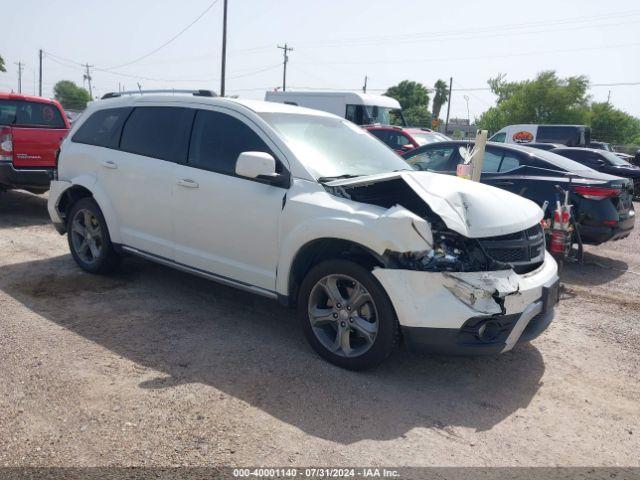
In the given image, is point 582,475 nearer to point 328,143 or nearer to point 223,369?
point 223,369

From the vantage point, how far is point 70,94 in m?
118

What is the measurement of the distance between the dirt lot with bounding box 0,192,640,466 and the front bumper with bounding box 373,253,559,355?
40 centimetres

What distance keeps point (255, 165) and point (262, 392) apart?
1585 millimetres

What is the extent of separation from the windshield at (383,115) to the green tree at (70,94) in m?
97.6

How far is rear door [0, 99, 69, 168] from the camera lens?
346 inches

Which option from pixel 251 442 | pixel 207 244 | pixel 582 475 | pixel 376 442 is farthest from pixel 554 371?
pixel 207 244

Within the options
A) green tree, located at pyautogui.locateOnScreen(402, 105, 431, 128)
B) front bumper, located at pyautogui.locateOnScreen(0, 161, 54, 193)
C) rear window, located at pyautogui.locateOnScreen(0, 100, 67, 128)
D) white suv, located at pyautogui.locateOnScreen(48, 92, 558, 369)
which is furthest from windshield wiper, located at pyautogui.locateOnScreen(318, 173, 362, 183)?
green tree, located at pyautogui.locateOnScreen(402, 105, 431, 128)

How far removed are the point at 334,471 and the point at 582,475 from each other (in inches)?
50.7

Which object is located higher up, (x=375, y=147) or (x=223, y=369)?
(x=375, y=147)

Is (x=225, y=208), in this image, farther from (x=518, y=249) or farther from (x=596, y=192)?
(x=596, y=192)

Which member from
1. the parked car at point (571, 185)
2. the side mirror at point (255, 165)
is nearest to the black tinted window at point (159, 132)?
the side mirror at point (255, 165)

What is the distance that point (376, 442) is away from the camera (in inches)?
122

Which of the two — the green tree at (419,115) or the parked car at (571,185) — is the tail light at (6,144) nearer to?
the parked car at (571,185)

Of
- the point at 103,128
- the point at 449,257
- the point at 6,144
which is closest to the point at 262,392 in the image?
the point at 449,257
